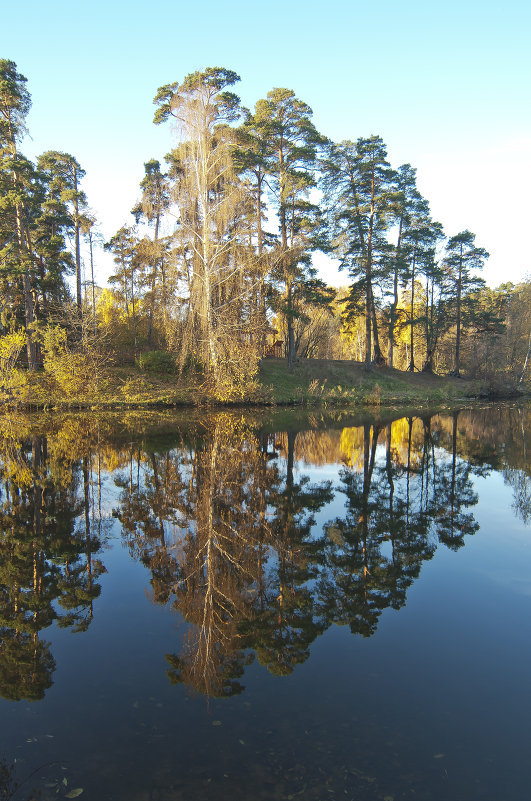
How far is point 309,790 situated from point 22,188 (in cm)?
2938

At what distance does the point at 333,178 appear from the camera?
35312 mm

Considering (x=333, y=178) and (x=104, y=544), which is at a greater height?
(x=333, y=178)

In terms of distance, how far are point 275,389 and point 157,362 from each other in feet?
23.7

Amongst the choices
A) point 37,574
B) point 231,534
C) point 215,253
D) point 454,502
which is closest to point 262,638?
point 231,534

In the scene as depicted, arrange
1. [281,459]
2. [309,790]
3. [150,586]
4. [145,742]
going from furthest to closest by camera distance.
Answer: [281,459]
[150,586]
[145,742]
[309,790]

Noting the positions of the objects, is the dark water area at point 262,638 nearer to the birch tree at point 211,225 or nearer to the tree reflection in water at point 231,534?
the tree reflection in water at point 231,534

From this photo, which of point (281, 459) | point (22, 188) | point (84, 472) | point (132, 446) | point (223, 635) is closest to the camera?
point (223, 635)

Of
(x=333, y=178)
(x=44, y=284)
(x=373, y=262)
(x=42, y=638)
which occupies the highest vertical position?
(x=333, y=178)

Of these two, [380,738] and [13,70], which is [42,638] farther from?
[13,70]

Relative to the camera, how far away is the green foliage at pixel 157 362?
28.9 meters

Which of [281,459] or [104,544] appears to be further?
[281,459]

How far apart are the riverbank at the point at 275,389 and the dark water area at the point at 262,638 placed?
14843mm

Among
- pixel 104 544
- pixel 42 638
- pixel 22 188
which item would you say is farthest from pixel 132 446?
pixel 22 188

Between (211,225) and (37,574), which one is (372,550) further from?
(211,225)
